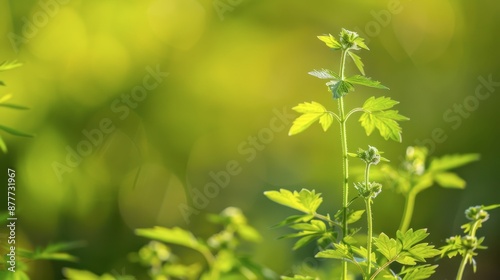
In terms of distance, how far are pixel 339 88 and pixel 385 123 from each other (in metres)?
0.08

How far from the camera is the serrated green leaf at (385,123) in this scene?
0.71m

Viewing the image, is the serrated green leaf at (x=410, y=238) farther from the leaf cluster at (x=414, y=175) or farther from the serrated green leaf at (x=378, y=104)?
the leaf cluster at (x=414, y=175)

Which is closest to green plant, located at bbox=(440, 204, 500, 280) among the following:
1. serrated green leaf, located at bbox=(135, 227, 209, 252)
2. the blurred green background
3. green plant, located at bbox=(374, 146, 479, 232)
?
green plant, located at bbox=(374, 146, 479, 232)

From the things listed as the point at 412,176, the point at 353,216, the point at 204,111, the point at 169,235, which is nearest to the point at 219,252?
the point at 169,235

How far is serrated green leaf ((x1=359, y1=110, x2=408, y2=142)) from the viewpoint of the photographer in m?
0.71

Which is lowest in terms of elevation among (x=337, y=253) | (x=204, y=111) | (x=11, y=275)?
(x=11, y=275)

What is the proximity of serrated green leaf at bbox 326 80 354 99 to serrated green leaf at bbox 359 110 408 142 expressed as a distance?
0.06 m

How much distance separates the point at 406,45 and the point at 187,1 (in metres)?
1.04

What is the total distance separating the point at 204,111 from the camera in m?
2.93

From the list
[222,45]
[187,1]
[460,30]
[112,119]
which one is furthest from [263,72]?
[460,30]

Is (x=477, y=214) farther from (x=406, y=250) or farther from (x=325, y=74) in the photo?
(x=325, y=74)

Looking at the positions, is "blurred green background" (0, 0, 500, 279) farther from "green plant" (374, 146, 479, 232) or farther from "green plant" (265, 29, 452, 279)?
"green plant" (265, 29, 452, 279)

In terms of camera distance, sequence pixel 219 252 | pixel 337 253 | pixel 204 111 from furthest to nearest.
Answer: pixel 204 111 → pixel 219 252 → pixel 337 253

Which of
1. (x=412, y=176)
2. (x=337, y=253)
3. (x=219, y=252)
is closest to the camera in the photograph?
(x=337, y=253)
